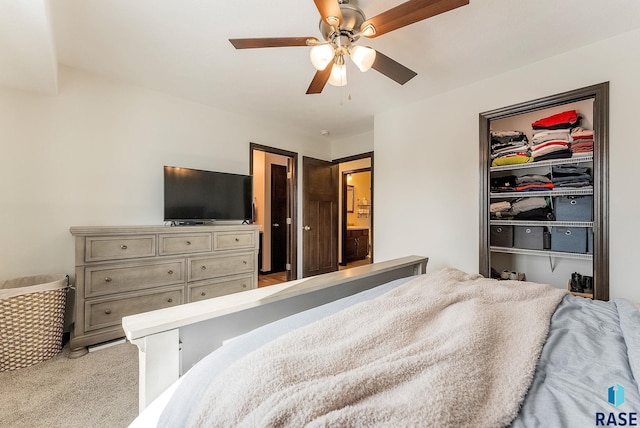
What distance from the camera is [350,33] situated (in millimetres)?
1692

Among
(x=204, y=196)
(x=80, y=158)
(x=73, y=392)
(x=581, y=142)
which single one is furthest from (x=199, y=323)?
(x=581, y=142)

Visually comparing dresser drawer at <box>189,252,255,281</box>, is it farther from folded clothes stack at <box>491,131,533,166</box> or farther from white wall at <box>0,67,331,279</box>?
folded clothes stack at <box>491,131,533,166</box>

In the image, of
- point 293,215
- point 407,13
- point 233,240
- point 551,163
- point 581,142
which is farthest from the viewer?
point 293,215

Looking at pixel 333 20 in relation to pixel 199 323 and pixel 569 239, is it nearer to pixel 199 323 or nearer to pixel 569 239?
pixel 199 323

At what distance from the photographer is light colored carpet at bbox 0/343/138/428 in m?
1.50

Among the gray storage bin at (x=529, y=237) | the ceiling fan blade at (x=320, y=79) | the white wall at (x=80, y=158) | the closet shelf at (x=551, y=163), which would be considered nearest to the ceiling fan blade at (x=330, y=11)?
the ceiling fan blade at (x=320, y=79)

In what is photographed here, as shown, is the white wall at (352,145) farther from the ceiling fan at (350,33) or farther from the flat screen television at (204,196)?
the ceiling fan at (350,33)

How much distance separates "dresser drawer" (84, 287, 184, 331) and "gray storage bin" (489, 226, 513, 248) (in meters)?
3.19

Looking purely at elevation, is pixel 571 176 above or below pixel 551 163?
below

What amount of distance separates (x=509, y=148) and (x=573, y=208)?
30.4 inches

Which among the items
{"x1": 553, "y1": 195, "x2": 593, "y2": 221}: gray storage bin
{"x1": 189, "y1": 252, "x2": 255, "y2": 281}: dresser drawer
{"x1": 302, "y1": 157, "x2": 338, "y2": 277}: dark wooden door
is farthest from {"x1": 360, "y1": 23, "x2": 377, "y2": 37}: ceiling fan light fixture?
{"x1": 302, "y1": 157, "x2": 338, "y2": 277}: dark wooden door

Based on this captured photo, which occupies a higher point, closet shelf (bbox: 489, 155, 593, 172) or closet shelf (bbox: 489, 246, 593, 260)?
closet shelf (bbox: 489, 155, 593, 172)

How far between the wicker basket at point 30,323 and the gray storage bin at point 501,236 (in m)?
3.91

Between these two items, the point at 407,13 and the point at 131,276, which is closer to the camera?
the point at 407,13
